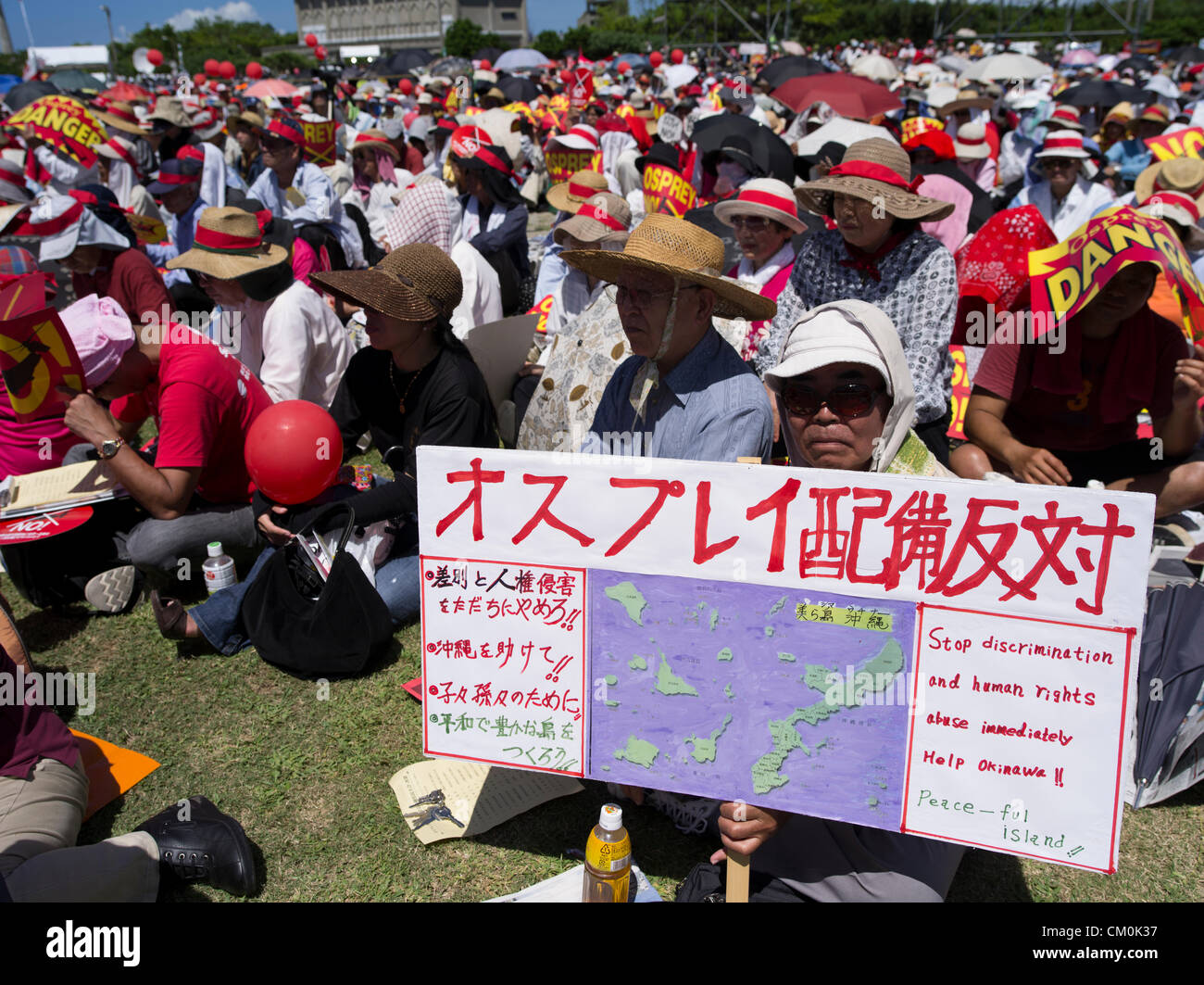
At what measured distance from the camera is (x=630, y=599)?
2180 millimetres

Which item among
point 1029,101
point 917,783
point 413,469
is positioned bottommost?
point 917,783

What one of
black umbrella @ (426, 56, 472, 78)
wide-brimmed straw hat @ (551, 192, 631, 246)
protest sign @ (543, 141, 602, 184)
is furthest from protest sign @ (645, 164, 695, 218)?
black umbrella @ (426, 56, 472, 78)

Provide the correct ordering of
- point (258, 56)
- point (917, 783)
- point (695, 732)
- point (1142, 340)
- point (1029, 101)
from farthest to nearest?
point (258, 56) → point (1029, 101) → point (1142, 340) → point (695, 732) → point (917, 783)

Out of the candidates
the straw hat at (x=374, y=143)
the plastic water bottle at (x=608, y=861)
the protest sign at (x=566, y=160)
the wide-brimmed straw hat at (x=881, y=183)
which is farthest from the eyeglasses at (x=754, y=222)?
the straw hat at (x=374, y=143)

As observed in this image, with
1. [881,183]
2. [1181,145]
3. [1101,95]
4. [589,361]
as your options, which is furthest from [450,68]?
[589,361]


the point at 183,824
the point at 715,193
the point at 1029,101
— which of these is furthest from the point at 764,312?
the point at 1029,101

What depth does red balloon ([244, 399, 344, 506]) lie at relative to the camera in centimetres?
375

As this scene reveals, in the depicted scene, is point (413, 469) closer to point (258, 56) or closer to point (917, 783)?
point (917, 783)

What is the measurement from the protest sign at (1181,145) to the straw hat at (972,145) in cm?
197

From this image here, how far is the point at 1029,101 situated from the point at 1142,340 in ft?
45.0

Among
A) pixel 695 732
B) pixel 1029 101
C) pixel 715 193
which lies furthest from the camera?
pixel 1029 101

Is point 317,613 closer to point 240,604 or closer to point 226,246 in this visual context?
point 240,604

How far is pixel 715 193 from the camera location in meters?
7.41

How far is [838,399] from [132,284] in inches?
197
